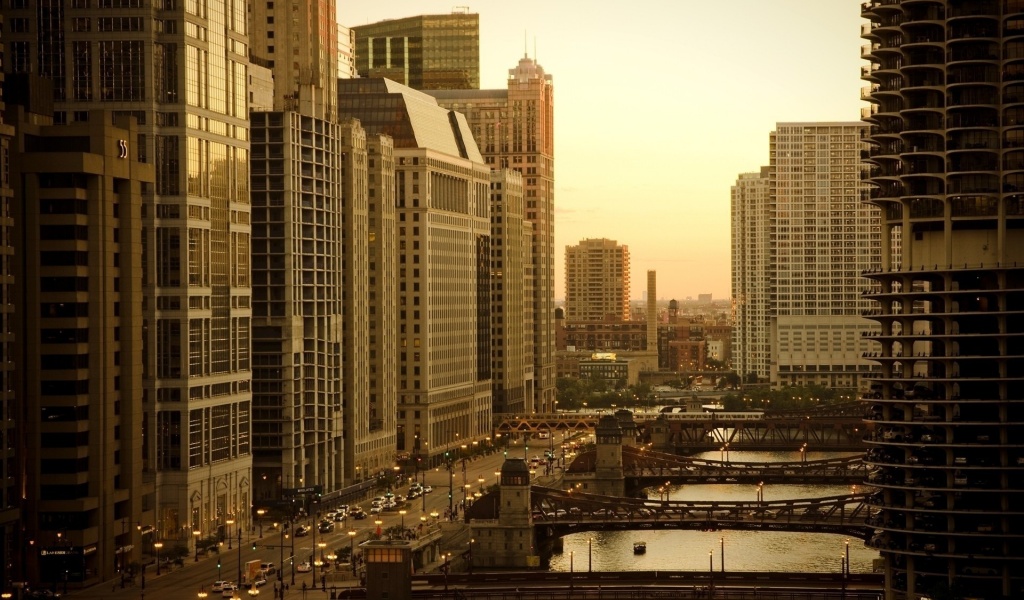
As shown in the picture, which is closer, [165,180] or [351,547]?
[351,547]

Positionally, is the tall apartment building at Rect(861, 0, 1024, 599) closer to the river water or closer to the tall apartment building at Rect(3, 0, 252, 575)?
the river water

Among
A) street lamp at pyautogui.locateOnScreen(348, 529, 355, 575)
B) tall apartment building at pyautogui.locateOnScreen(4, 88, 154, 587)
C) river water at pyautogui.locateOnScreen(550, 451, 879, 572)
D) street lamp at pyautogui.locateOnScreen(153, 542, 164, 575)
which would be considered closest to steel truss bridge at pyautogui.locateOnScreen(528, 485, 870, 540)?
river water at pyautogui.locateOnScreen(550, 451, 879, 572)

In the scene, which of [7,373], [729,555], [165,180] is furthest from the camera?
[729,555]

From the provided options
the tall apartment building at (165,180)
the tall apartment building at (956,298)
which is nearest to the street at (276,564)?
the tall apartment building at (165,180)

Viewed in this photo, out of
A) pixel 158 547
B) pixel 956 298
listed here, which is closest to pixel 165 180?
pixel 158 547

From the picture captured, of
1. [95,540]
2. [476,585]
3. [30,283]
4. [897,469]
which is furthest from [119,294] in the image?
[897,469]

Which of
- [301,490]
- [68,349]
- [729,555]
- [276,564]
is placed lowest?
[729,555]

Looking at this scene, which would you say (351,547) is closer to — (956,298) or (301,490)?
(301,490)
